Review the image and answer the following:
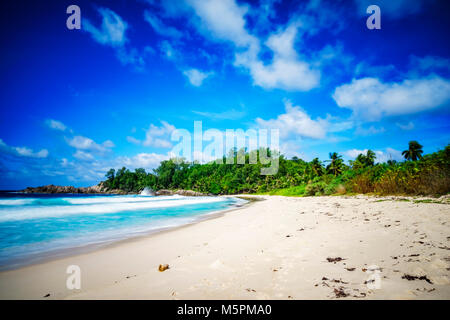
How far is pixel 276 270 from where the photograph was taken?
301cm

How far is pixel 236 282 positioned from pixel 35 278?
383 centimetres

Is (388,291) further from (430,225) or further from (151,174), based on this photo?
(151,174)

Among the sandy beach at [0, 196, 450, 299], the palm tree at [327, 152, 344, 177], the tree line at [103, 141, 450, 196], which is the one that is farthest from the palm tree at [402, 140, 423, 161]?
the sandy beach at [0, 196, 450, 299]

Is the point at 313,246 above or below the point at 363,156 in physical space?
below

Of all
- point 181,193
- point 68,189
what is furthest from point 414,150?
point 68,189

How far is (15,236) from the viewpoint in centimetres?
726

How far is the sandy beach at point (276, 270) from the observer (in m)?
2.34

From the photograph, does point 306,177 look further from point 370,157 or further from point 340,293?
point 340,293

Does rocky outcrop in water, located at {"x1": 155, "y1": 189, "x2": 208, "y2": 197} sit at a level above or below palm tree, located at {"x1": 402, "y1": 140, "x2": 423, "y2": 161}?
below

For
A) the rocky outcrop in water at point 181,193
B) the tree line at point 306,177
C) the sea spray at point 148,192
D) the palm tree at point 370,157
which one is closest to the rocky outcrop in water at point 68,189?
the tree line at point 306,177

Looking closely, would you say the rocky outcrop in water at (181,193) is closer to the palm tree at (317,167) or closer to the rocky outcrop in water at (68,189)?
the rocky outcrop in water at (68,189)

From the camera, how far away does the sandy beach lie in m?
2.34

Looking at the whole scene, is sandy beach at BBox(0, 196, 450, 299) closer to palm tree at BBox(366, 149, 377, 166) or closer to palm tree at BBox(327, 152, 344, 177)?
palm tree at BBox(327, 152, 344, 177)
